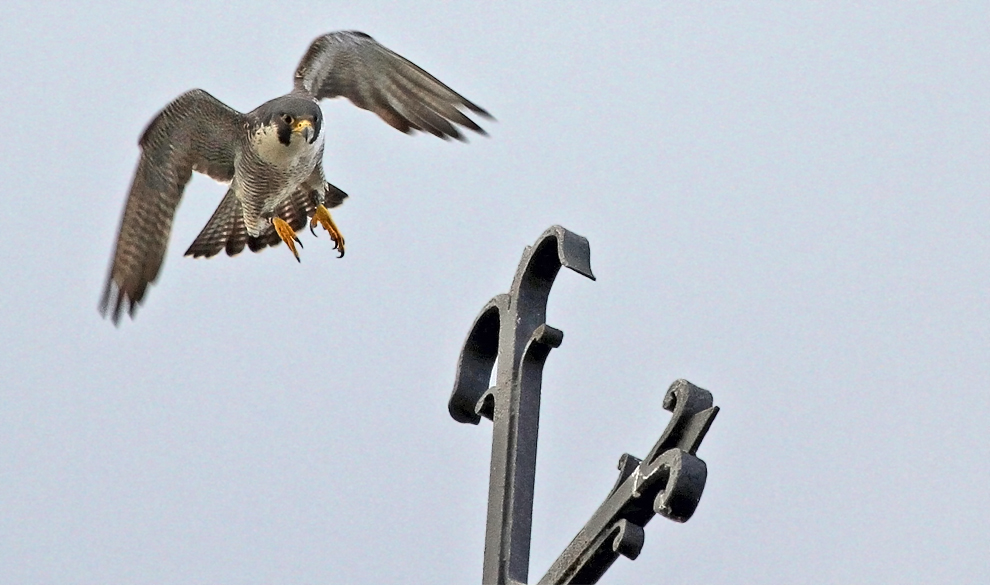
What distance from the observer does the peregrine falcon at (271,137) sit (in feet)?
20.1

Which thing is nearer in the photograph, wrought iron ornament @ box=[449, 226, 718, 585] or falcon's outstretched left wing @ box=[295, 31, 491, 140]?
wrought iron ornament @ box=[449, 226, 718, 585]

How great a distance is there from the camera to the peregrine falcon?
6117 mm

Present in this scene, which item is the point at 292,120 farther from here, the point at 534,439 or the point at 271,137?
the point at 534,439

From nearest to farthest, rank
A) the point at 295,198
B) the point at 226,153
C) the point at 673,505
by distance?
the point at 673,505 → the point at 226,153 → the point at 295,198

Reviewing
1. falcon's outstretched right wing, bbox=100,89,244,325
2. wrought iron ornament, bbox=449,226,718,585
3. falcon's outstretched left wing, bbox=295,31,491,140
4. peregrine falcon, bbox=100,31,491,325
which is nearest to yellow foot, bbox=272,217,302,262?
peregrine falcon, bbox=100,31,491,325

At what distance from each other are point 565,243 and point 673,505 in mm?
443

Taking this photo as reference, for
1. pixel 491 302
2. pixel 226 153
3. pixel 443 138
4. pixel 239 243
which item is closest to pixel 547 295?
pixel 491 302

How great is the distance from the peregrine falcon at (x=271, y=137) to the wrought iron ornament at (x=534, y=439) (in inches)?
149

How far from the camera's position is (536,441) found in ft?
6.84

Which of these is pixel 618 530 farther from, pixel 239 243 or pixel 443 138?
pixel 239 243

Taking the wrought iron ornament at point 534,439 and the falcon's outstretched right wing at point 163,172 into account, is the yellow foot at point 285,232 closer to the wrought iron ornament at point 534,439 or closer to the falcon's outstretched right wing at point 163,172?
the falcon's outstretched right wing at point 163,172

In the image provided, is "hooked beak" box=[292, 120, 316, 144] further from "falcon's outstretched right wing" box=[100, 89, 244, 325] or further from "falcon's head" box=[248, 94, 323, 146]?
"falcon's outstretched right wing" box=[100, 89, 244, 325]

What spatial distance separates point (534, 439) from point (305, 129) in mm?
4208

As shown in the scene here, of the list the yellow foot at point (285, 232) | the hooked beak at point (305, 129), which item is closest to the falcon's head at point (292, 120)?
the hooked beak at point (305, 129)
